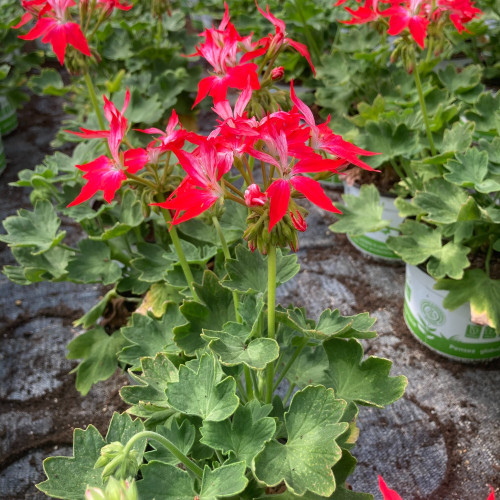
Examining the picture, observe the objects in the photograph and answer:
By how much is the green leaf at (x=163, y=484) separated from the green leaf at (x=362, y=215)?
2.92 ft

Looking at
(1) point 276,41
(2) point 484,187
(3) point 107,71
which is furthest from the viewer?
(3) point 107,71

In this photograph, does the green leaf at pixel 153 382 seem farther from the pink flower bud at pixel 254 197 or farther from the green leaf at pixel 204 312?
the pink flower bud at pixel 254 197

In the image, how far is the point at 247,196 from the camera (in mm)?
741

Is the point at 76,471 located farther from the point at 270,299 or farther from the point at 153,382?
the point at 270,299

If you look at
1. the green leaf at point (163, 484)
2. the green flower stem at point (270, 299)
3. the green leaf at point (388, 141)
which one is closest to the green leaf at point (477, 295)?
the green leaf at point (388, 141)

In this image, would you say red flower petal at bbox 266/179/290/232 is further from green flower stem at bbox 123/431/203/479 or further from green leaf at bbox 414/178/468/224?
green leaf at bbox 414/178/468/224

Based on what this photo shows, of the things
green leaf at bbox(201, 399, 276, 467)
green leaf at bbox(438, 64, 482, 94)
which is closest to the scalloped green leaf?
green leaf at bbox(201, 399, 276, 467)

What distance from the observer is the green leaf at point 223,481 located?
0.77 meters

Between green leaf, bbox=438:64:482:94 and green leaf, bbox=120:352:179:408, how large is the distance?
4.45 feet

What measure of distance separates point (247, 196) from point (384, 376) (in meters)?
0.45

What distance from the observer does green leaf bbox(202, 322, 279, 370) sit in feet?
2.81

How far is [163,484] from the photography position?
85 cm

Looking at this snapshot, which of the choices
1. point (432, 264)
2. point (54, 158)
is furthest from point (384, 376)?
point (54, 158)

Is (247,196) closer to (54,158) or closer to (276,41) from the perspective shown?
(276,41)
